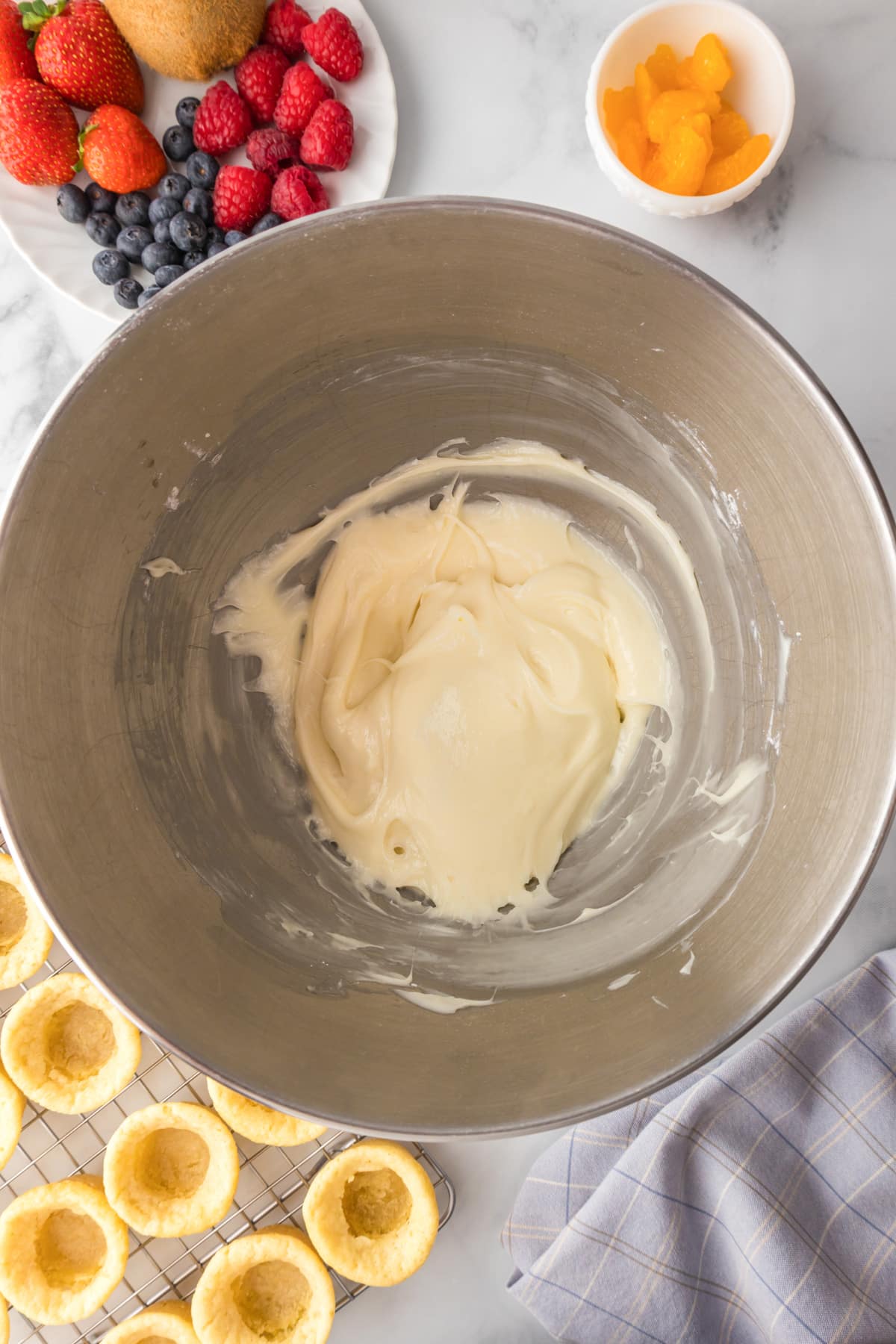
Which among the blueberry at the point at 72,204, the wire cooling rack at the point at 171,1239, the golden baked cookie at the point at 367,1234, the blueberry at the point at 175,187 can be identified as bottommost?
the golden baked cookie at the point at 367,1234

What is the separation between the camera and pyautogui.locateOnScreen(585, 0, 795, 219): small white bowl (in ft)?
4.91

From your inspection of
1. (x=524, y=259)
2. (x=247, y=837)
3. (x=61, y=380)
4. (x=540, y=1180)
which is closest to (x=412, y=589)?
(x=247, y=837)

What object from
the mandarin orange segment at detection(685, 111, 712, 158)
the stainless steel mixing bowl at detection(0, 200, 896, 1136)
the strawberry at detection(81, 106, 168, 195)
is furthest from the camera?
the strawberry at detection(81, 106, 168, 195)

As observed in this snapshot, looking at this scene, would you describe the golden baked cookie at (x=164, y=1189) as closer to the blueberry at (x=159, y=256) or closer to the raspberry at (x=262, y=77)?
the blueberry at (x=159, y=256)

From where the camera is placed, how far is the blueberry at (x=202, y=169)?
161 cm

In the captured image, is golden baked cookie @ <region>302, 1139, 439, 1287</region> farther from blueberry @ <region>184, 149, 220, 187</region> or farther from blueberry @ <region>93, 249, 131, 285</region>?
blueberry @ <region>184, 149, 220, 187</region>

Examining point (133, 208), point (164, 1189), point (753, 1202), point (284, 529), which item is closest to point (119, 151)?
point (133, 208)

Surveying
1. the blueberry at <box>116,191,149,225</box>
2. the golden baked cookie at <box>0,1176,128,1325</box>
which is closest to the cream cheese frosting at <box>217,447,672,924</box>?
the blueberry at <box>116,191,149,225</box>

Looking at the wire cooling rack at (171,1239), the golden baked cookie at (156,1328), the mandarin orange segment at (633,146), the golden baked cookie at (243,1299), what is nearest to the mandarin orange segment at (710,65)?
the mandarin orange segment at (633,146)

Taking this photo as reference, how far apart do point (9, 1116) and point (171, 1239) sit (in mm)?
334

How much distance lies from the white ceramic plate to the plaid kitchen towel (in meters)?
1.53

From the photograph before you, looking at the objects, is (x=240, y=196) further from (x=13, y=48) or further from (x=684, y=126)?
(x=684, y=126)

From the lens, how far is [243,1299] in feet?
5.35

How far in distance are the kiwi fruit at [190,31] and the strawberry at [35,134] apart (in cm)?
16
